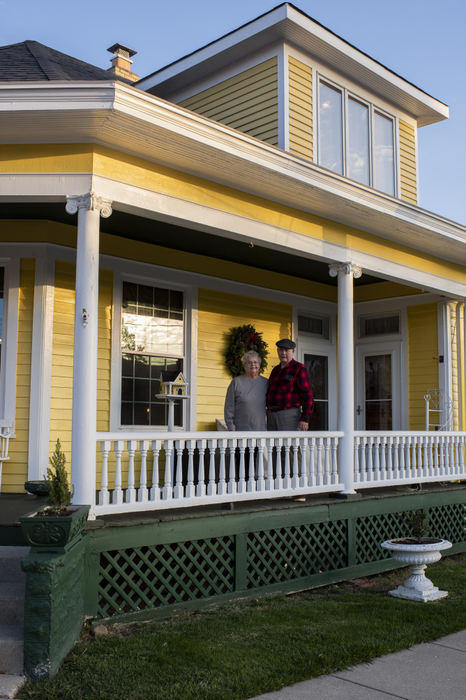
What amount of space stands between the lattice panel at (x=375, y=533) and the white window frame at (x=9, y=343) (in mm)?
3700

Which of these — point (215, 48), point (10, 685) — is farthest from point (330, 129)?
point (10, 685)

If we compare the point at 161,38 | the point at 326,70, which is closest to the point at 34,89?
the point at 326,70

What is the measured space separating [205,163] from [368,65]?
4.87 m

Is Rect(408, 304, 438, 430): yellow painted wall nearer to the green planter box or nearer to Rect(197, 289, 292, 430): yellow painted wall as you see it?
Rect(197, 289, 292, 430): yellow painted wall

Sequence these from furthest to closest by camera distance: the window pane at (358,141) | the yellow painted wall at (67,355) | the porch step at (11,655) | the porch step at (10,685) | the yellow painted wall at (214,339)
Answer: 1. the window pane at (358,141)
2. the yellow painted wall at (214,339)
3. the yellow painted wall at (67,355)
4. the porch step at (11,655)
5. the porch step at (10,685)

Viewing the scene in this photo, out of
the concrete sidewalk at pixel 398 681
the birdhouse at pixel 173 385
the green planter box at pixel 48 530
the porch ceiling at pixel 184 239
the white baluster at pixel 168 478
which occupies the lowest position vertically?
the concrete sidewalk at pixel 398 681

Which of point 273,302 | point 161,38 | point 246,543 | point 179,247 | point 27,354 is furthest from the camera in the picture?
point 161,38

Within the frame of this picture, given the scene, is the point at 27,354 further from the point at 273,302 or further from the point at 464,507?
the point at 464,507

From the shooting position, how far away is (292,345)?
6.66 meters

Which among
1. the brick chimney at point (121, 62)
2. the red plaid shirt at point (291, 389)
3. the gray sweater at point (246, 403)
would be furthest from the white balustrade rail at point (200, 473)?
the brick chimney at point (121, 62)

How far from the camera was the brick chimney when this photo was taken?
11883 mm

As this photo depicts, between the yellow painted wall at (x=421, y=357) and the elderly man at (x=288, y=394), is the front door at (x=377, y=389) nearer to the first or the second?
the yellow painted wall at (x=421, y=357)

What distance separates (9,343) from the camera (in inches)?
261

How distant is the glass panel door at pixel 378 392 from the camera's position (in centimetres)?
1019
